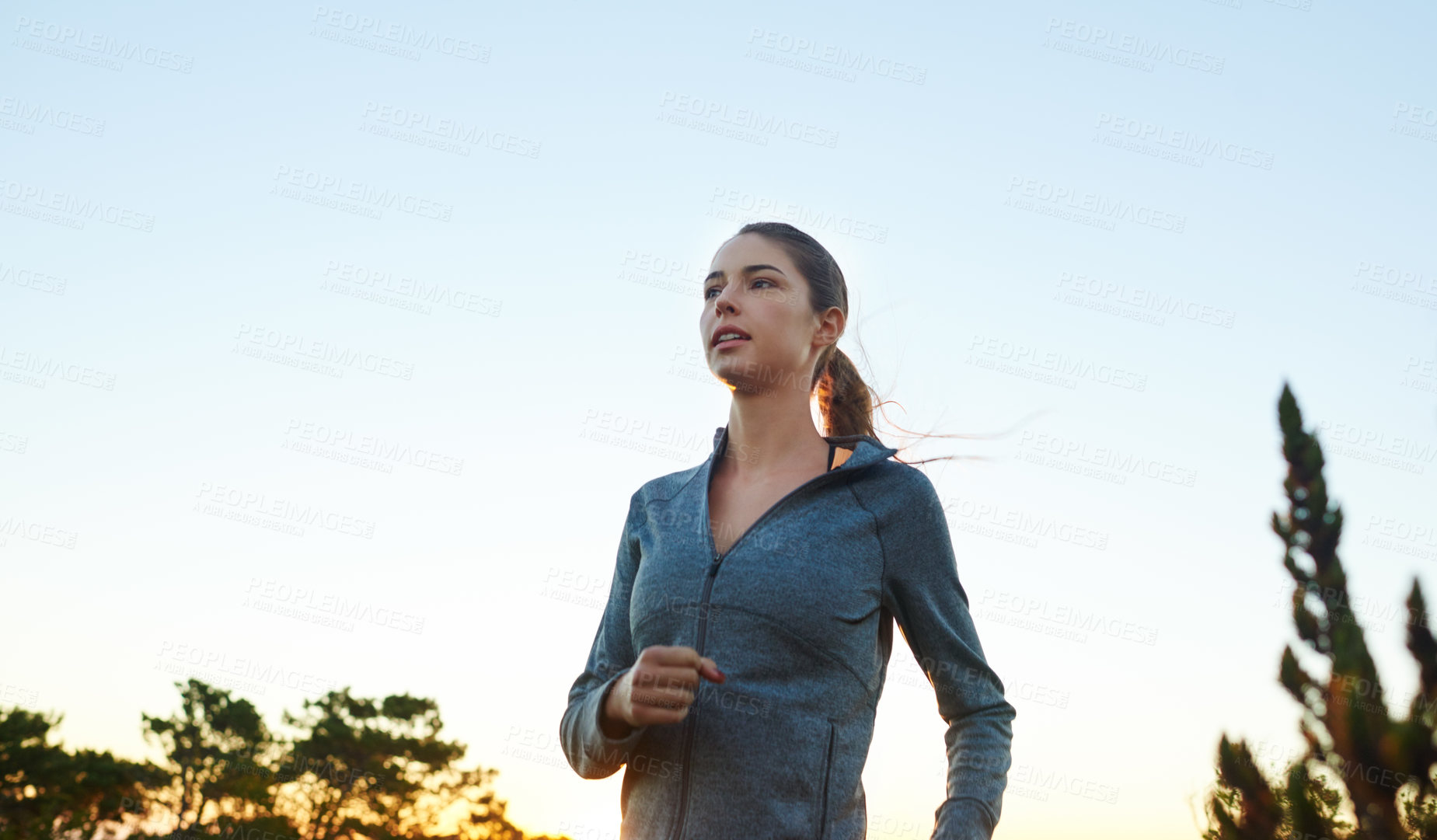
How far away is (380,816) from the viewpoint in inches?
1453

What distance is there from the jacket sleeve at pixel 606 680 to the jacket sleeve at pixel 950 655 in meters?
0.74

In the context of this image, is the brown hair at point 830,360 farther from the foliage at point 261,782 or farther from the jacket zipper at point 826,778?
the foliage at point 261,782

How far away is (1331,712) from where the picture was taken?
1102 cm

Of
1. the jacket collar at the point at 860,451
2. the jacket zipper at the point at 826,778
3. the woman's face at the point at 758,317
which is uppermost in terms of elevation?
the woman's face at the point at 758,317

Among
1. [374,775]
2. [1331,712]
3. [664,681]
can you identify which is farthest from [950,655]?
[374,775]

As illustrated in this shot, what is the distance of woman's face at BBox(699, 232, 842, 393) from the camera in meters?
2.69

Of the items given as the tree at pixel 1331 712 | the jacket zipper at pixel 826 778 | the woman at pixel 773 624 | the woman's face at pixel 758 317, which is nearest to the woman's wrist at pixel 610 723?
the woman at pixel 773 624

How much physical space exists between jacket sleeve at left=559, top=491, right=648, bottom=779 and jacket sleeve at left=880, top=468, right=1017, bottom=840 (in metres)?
0.74

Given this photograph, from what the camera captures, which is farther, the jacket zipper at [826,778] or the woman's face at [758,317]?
the woman's face at [758,317]

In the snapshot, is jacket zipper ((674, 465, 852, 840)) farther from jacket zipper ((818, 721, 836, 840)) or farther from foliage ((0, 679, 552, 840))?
foliage ((0, 679, 552, 840))

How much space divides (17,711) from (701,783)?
44211 mm

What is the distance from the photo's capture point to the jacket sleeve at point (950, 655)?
223 centimetres

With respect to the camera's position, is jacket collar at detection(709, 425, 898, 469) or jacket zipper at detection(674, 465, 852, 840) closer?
jacket zipper at detection(674, 465, 852, 840)

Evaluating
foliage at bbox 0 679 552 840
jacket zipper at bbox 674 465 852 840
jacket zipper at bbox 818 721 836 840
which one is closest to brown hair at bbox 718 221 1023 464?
jacket zipper at bbox 674 465 852 840
